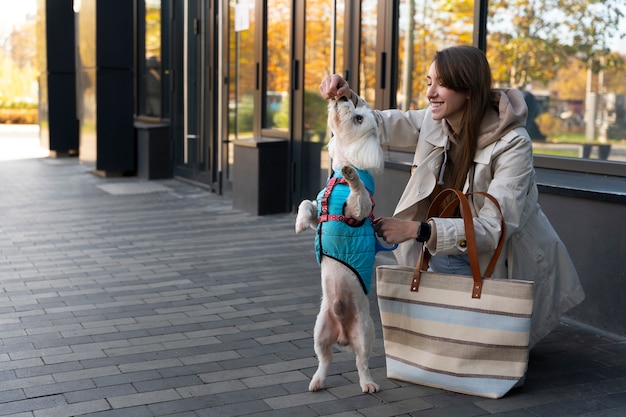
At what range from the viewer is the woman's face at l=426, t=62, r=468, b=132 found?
4.09 meters

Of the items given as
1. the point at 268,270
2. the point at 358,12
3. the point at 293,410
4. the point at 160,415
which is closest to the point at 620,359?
the point at 293,410

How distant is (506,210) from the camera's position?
395cm

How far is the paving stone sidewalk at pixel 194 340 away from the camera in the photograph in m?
3.93

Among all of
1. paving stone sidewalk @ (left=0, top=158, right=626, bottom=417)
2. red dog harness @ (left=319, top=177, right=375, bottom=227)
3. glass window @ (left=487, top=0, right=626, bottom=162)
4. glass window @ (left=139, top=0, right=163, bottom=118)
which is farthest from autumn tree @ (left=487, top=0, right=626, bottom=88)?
glass window @ (left=139, top=0, right=163, bottom=118)

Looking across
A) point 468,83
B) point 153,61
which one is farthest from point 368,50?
point 153,61

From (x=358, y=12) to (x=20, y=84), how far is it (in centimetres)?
2479

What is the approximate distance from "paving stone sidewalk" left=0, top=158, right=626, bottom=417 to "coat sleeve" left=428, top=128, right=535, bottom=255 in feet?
2.48

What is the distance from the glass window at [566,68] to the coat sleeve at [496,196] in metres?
2.29

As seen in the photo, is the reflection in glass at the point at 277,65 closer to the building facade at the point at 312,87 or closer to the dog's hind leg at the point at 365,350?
the building facade at the point at 312,87

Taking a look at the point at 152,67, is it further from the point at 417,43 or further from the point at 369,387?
the point at 369,387

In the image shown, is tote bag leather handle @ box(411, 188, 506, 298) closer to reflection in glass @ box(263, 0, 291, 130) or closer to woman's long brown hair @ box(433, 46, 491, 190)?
woman's long brown hair @ box(433, 46, 491, 190)

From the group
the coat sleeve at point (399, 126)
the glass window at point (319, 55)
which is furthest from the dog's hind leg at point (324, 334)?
the glass window at point (319, 55)

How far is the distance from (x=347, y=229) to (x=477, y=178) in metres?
0.77

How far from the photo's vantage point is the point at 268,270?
6.77 metres
